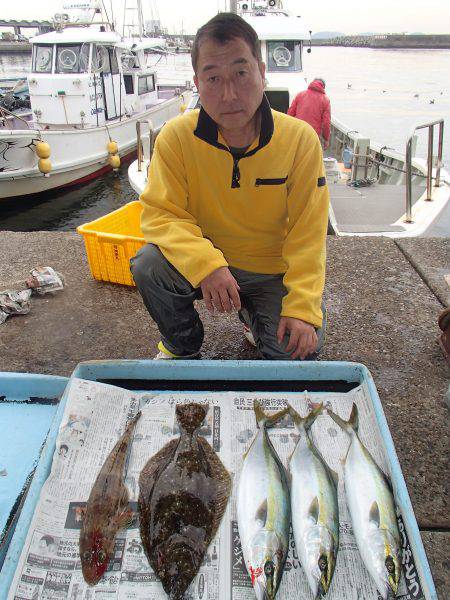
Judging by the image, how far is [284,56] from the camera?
11.2 m

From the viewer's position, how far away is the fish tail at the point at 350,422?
1.92 metres

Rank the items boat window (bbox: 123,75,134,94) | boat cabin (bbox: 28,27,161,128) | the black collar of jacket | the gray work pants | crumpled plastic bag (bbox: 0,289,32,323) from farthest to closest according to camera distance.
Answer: boat window (bbox: 123,75,134,94), boat cabin (bbox: 28,27,161,128), crumpled plastic bag (bbox: 0,289,32,323), the gray work pants, the black collar of jacket

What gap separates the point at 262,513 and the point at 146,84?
1660 cm

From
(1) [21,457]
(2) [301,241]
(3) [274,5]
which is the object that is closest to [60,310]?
(1) [21,457]

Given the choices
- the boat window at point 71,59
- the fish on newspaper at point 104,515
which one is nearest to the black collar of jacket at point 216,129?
the fish on newspaper at point 104,515

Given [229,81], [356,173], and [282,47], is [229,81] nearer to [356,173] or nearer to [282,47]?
[356,173]

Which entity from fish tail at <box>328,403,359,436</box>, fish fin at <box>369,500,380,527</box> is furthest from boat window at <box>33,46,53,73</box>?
fish fin at <box>369,500,380,527</box>

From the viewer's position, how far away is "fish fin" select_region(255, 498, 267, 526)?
5.15ft

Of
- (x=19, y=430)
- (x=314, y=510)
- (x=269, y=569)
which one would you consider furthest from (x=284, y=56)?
(x=269, y=569)

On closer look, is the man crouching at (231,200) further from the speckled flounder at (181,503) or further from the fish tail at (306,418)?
the speckled flounder at (181,503)

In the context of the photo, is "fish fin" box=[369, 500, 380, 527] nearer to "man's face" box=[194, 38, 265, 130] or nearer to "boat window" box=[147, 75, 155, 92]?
"man's face" box=[194, 38, 265, 130]

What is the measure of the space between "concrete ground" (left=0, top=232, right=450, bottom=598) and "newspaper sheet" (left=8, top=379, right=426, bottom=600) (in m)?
0.41

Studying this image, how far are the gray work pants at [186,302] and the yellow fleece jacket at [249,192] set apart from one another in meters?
0.11

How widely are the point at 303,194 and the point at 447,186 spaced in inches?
229
